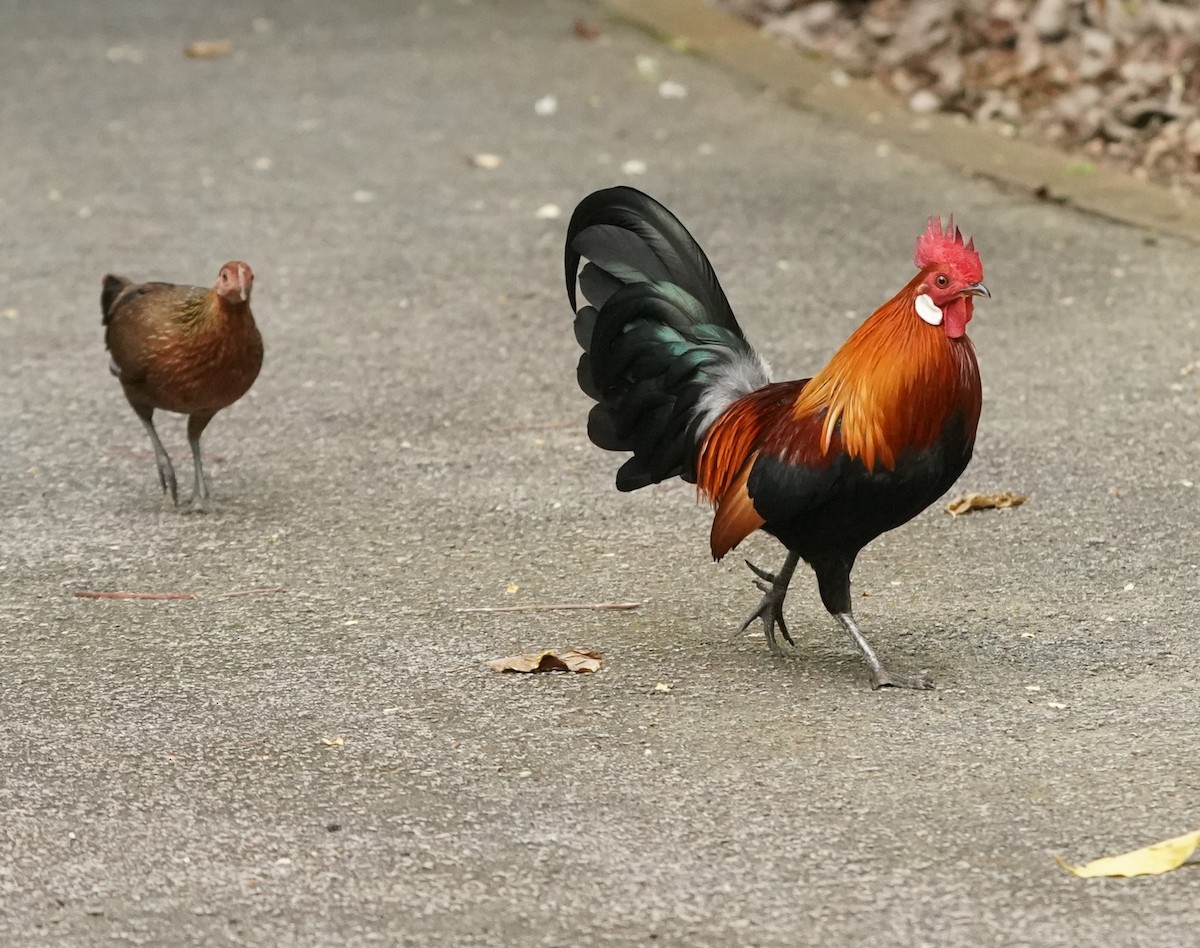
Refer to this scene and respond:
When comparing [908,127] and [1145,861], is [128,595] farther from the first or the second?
[908,127]

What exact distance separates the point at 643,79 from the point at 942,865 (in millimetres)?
8549

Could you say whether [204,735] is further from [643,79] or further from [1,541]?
[643,79]

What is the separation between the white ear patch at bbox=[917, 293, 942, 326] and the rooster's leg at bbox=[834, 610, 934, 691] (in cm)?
86

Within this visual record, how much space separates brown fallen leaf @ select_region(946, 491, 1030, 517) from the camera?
612 centimetres

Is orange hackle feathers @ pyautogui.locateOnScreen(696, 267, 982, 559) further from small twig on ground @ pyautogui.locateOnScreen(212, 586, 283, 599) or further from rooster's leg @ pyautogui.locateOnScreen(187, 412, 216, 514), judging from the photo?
rooster's leg @ pyautogui.locateOnScreen(187, 412, 216, 514)

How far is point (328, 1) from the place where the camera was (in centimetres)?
1396

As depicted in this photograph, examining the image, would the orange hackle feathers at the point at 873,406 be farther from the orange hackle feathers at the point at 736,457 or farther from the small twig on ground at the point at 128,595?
the small twig on ground at the point at 128,595

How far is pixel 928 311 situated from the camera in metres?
4.63

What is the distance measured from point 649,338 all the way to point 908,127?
19.5 ft

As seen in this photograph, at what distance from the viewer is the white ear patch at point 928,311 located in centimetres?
462

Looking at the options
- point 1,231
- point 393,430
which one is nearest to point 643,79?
point 1,231

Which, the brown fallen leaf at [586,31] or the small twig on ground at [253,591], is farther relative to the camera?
the brown fallen leaf at [586,31]

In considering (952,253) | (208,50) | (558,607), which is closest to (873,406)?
(952,253)

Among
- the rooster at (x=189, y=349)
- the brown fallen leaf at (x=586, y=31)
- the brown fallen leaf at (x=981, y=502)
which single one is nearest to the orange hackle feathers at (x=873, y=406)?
the brown fallen leaf at (x=981, y=502)
